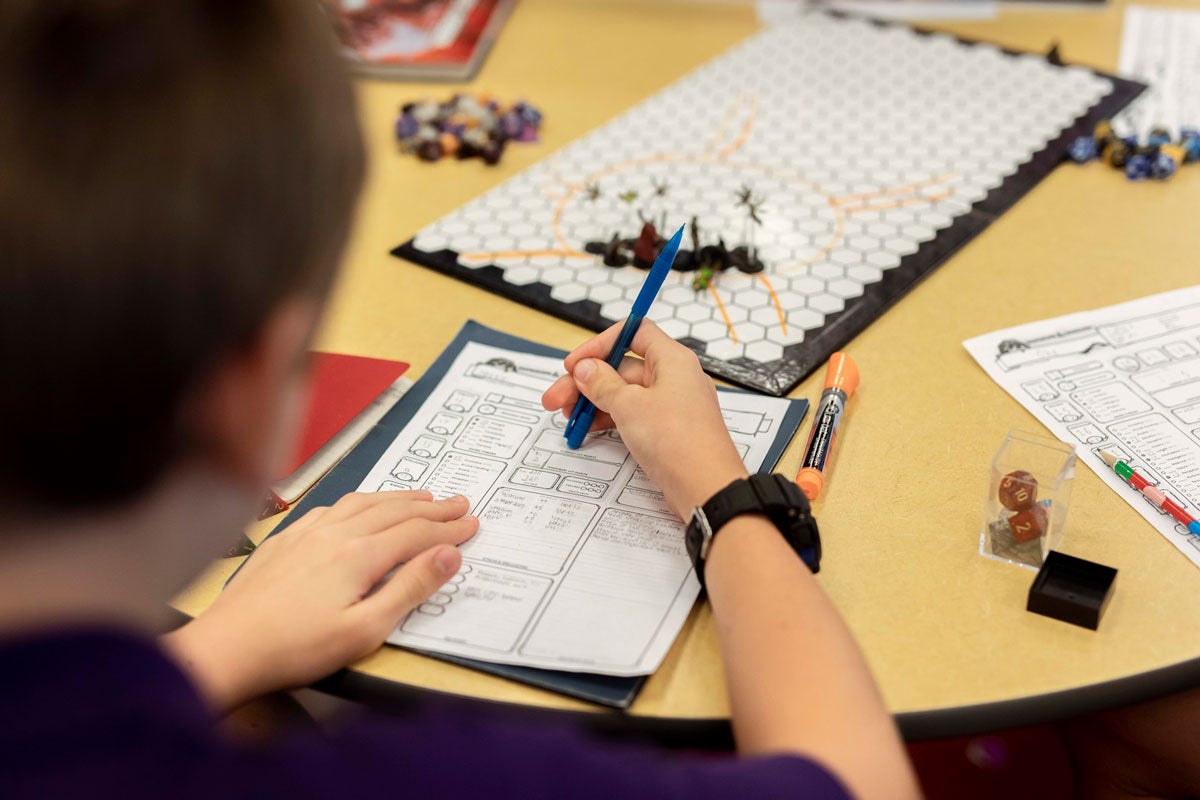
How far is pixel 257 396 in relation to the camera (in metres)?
0.47

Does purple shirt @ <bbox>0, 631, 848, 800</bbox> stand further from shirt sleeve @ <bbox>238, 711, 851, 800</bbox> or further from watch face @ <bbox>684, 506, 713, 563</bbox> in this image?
watch face @ <bbox>684, 506, 713, 563</bbox>

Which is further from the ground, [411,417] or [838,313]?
[838,313]

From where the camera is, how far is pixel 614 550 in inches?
29.4

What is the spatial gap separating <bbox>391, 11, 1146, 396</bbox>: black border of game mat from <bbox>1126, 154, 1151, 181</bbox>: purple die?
72 mm

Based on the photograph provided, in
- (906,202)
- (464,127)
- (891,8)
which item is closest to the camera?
(906,202)

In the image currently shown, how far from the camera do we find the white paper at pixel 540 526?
68 cm

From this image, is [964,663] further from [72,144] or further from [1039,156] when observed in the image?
[1039,156]

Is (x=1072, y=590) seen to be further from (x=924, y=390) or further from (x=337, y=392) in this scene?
(x=337, y=392)

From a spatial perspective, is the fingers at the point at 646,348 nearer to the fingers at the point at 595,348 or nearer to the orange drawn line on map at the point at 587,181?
the fingers at the point at 595,348

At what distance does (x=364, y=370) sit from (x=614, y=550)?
0.94 ft

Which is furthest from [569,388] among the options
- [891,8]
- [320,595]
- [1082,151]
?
[891,8]

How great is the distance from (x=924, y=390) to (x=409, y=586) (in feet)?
1.48

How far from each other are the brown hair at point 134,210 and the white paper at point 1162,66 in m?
1.12

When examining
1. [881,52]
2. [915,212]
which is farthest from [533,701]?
[881,52]
